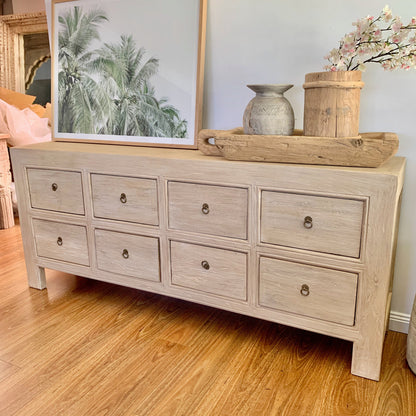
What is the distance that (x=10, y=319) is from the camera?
1792mm

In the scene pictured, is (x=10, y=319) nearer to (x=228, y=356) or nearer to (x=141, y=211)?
(x=141, y=211)

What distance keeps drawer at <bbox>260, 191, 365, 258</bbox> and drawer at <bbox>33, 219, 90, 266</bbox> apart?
0.87 m

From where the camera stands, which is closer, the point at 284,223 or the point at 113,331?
the point at 284,223

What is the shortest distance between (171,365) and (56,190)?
3.02 feet

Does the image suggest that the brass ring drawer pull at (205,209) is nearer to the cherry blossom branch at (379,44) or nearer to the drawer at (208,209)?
the drawer at (208,209)

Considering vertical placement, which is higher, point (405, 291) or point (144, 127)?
point (144, 127)

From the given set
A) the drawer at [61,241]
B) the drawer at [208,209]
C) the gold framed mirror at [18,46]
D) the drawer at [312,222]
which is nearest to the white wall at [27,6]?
the gold framed mirror at [18,46]

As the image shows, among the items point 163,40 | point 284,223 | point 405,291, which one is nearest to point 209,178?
point 284,223

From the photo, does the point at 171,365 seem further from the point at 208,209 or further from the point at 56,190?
the point at 56,190

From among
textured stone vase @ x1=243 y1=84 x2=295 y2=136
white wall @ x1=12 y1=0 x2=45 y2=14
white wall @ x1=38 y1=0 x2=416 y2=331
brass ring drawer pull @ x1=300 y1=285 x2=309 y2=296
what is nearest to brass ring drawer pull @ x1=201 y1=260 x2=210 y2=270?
brass ring drawer pull @ x1=300 y1=285 x2=309 y2=296

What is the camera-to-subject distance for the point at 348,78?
1315mm

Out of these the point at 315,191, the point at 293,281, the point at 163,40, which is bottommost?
the point at 293,281

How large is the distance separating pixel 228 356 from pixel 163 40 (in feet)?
4.41

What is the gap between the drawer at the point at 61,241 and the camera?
1.86 metres
